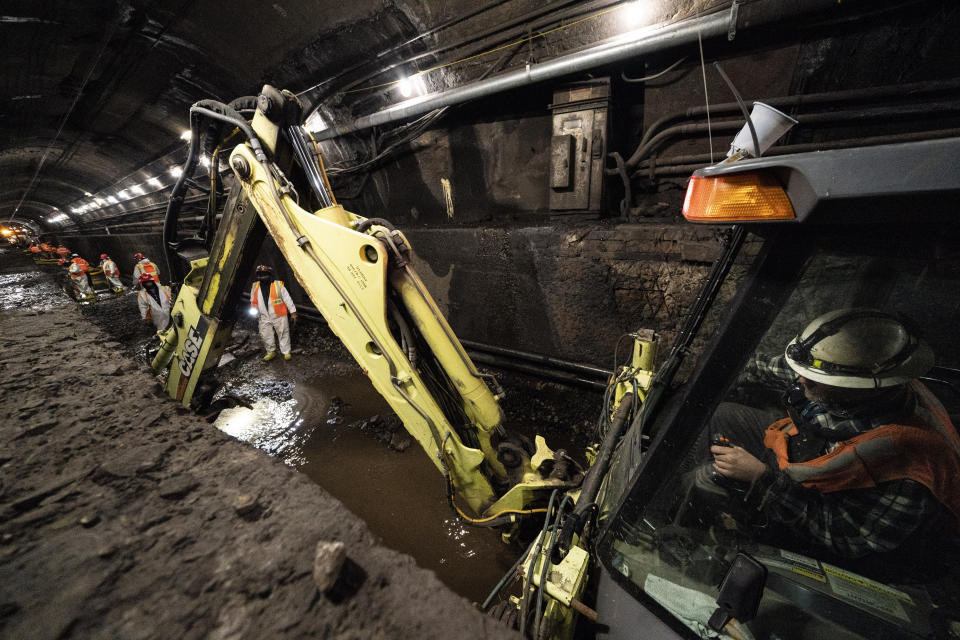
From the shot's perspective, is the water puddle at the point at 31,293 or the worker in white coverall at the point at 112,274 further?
the worker in white coverall at the point at 112,274

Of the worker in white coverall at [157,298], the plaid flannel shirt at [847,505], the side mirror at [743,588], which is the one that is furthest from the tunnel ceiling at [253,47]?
the side mirror at [743,588]

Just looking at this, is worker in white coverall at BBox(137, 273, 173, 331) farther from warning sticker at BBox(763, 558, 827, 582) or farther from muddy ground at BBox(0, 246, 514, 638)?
warning sticker at BBox(763, 558, 827, 582)

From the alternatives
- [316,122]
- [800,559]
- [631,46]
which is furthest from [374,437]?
[316,122]

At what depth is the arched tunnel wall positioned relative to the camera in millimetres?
3359

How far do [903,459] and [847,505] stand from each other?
24 centimetres

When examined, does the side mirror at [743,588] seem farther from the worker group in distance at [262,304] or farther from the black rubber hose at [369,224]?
the worker group in distance at [262,304]

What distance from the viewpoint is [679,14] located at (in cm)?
324

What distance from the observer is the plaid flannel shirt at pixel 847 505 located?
112cm

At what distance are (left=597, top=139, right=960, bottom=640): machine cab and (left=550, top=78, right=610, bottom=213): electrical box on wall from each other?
2532 mm

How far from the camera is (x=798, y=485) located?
130 centimetres

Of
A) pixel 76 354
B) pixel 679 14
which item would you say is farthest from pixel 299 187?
pixel 679 14

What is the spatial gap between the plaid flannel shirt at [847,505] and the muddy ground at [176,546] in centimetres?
140

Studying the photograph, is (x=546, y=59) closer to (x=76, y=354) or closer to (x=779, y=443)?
(x=779, y=443)

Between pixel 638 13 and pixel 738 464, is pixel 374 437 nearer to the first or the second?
pixel 738 464
